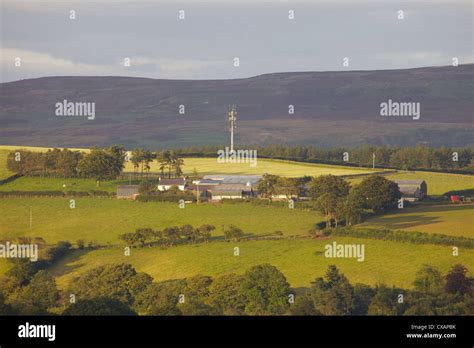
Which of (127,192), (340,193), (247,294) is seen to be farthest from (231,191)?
(247,294)

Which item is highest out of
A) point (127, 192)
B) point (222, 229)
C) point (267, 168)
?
point (267, 168)

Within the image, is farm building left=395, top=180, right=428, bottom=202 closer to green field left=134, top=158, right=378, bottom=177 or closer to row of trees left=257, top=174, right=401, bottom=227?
A: row of trees left=257, top=174, right=401, bottom=227

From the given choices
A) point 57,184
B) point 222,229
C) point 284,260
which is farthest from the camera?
point 57,184

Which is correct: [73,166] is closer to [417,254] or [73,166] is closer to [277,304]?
[417,254]

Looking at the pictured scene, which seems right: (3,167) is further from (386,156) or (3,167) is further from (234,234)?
(386,156)

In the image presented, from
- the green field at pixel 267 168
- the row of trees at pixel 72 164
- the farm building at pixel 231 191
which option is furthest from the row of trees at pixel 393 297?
the green field at pixel 267 168

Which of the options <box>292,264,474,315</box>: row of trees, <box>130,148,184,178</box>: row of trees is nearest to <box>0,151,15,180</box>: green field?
<box>130,148,184,178</box>: row of trees
